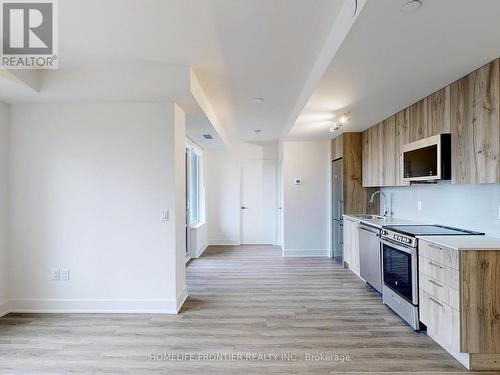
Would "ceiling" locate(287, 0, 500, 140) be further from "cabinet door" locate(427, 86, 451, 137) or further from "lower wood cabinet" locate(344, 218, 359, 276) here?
"lower wood cabinet" locate(344, 218, 359, 276)

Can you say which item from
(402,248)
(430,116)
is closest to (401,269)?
(402,248)

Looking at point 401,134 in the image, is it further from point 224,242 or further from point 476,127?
point 224,242

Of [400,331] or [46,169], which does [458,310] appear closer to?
[400,331]

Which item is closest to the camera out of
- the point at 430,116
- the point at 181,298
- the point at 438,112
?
the point at 438,112

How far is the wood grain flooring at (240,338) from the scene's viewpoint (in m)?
2.25

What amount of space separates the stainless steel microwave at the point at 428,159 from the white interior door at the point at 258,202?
3954 mm

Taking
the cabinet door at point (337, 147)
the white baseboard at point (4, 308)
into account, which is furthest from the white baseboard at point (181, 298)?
the cabinet door at point (337, 147)

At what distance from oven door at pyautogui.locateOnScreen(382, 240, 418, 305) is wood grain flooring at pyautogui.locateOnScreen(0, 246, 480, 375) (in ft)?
1.03

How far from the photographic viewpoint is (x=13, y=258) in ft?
10.7

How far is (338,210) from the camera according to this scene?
5391mm

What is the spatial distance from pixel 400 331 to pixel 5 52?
13.9ft

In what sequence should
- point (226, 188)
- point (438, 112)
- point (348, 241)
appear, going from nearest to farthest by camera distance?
1. point (438, 112)
2. point (348, 241)
3. point (226, 188)

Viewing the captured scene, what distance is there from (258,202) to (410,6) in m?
5.91

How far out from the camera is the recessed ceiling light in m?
1.54
